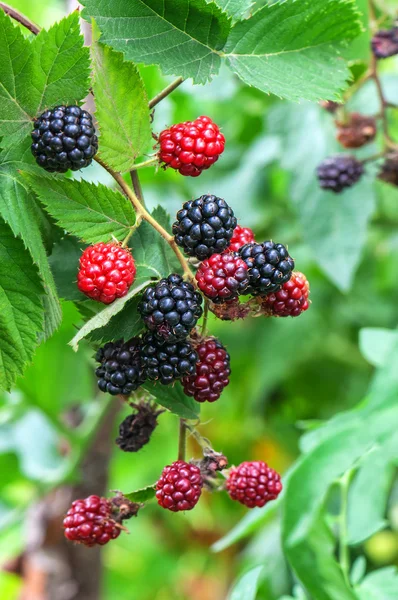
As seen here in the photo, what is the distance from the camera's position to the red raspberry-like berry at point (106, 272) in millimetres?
610

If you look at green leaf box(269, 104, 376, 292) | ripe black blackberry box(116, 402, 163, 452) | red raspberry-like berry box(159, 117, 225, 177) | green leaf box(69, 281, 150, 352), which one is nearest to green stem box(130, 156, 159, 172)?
red raspberry-like berry box(159, 117, 225, 177)

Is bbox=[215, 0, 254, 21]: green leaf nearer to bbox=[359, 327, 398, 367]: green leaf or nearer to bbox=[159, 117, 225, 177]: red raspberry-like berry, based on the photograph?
bbox=[159, 117, 225, 177]: red raspberry-like berry

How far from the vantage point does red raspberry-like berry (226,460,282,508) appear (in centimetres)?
69

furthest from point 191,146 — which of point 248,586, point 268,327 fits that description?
point 268,327

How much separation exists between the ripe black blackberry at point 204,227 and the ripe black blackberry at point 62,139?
4.1 inches

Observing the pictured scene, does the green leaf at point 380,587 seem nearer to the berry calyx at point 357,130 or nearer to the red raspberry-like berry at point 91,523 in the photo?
the red raspberry-like berry at point 91,523

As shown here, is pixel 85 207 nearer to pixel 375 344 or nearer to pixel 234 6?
pixel 234 6

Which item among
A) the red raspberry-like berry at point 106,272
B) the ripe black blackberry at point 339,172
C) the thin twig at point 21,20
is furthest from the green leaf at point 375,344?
the thin twig at point 21,20

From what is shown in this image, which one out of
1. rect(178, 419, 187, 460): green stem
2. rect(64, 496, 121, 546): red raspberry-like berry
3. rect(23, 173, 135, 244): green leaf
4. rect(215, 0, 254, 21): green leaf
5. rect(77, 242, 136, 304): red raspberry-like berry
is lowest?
rect(64, 496, 121, 546): red raspberry-like berry

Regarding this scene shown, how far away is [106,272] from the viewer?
2.00ft

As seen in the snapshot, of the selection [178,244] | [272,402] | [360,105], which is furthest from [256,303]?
[272,402]

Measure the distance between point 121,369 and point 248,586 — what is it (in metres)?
0.34

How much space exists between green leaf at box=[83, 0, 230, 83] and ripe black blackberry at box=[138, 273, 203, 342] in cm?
22

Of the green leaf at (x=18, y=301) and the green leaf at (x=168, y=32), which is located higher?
the green leaf at (x=168, y=32)
